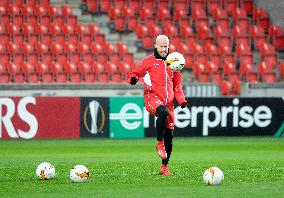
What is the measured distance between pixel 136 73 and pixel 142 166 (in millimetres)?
2057

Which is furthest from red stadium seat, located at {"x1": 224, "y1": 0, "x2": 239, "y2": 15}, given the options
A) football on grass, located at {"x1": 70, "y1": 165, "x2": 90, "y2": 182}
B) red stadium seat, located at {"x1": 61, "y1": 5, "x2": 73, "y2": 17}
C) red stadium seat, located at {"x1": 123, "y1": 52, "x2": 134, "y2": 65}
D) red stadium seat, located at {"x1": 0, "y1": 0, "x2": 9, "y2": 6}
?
football on grass, located at {"x1": 70, "y1": 165, "x2": 90, "y2": 182}

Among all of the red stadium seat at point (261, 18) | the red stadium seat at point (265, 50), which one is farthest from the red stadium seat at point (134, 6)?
the red stadium seat at point (265, 50)

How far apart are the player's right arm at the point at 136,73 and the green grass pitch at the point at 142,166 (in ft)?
4.19

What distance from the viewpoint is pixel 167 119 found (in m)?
12.1

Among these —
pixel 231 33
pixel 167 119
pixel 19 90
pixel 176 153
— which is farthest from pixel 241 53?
pixel 167 119

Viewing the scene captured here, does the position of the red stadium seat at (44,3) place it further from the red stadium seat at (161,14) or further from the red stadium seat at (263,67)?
the red stadium seat at (263,67)

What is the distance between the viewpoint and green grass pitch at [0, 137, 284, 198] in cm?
985

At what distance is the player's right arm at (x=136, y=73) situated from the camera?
12.0 metres

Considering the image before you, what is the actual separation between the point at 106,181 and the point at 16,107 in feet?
35.2

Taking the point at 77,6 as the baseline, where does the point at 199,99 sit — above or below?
below

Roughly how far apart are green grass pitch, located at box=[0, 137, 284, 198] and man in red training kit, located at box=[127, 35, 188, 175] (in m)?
0.43

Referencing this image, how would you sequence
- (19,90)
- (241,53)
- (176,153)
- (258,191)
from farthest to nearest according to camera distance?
(241,53), (19,90), (176,153), (258,191)

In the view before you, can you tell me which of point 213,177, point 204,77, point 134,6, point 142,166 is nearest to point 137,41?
point 134,6

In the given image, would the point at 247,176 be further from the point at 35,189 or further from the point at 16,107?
the point at 16,107
